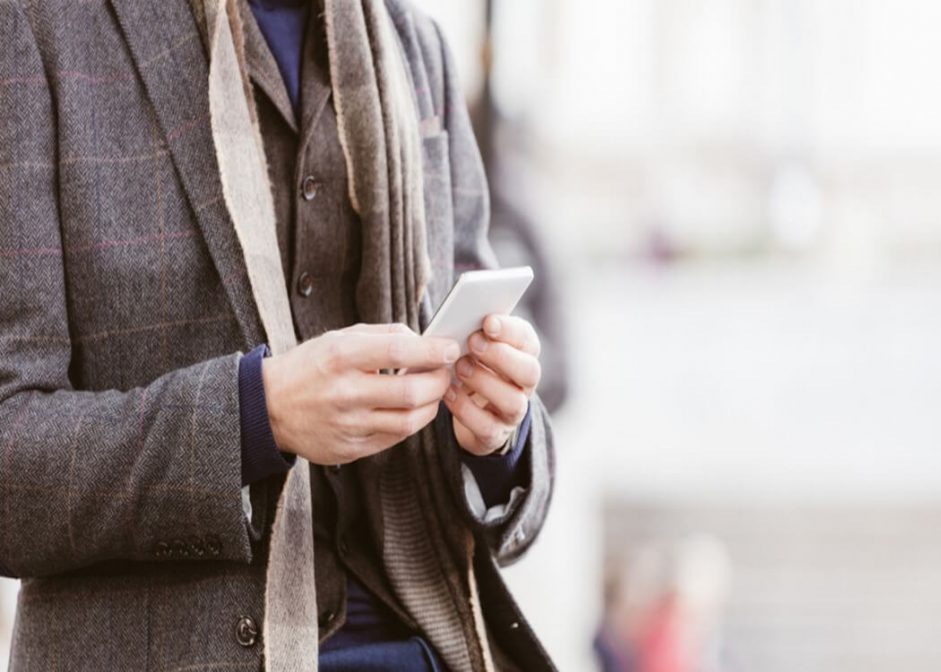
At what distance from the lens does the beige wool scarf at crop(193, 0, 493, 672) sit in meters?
1.18

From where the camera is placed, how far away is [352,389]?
1.04m

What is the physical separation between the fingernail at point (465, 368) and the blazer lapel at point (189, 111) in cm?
19

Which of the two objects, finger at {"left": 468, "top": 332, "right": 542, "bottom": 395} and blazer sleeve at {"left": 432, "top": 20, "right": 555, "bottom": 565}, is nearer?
finger at {"left": 468, "top": 332, "right": 542, "bottom": 395}

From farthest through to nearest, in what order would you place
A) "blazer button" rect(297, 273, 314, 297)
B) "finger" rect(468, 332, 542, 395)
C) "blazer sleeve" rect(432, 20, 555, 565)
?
"blazer sleeve" rect(432, 20, 555, 565) < "blazer button" rect(297, 273, 314, 297) < "finger" rect(468, 332, 542, 395)

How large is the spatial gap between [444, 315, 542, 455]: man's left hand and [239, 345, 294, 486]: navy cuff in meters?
0.19

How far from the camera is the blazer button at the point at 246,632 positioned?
1116 mm

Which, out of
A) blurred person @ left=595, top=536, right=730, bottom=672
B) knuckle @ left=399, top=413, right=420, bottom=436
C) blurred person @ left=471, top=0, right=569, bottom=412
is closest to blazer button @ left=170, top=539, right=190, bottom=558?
knuckle @ left=399, top=413, right=420, bottom=436

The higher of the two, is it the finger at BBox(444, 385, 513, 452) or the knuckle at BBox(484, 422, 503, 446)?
the finger at BBox(444, 385, 513, 452)

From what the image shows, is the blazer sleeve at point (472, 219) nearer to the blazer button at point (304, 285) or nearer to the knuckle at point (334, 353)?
the blazer button at point (304, 285)

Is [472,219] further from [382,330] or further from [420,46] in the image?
[382,330]

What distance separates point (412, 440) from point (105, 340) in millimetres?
338

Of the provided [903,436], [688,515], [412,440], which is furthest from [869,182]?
[412,440]

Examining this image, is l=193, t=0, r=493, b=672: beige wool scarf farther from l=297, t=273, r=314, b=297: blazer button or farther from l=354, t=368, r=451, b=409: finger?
l=354, t=368, r=451, b=409: finger

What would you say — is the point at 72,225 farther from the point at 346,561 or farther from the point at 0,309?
the point at 346,561
